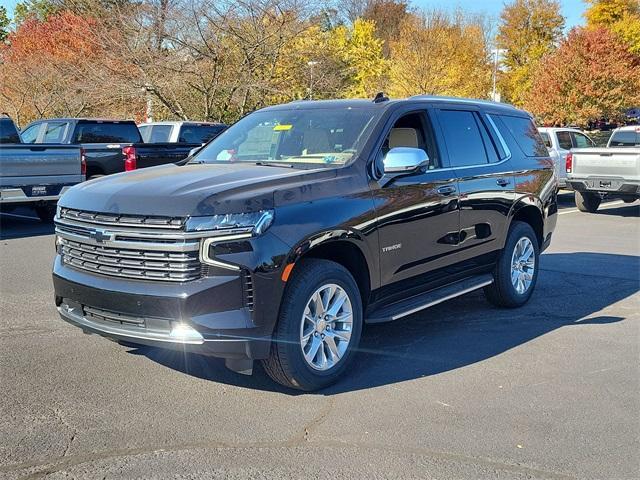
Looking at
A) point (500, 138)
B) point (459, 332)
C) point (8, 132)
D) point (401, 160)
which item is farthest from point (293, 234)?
point (8, 132)

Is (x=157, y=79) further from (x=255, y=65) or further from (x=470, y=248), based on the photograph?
(x=470, y=248)

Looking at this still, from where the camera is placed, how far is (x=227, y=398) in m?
4.39

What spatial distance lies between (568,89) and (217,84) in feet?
55.1

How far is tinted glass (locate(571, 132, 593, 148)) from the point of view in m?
18.1

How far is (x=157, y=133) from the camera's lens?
17047mm

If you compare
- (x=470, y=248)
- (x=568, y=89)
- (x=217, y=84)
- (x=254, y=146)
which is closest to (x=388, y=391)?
(x=470, y=248)

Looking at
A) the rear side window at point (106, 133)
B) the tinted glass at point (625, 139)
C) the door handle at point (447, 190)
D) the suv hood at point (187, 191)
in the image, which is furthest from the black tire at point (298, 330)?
the tinted glass at point (625, 139)

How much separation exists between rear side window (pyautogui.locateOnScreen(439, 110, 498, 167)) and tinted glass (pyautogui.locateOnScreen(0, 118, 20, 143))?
9.77 meters

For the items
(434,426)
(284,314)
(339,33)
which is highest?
(339,33)

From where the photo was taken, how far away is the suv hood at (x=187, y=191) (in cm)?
402

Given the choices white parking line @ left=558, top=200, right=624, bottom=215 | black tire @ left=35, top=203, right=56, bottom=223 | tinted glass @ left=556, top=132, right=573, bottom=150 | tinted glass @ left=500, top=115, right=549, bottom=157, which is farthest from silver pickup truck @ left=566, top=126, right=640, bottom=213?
black tire @ left=35, top=203, right=56, bottom=223

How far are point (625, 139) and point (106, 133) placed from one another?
40.1 ft

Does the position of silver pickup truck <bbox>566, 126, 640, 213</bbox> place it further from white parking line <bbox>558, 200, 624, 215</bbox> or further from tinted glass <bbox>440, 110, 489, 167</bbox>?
tinted glass <bbox>440, 110, 489, 167</bbox>

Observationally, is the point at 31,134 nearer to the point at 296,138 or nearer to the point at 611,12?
the point at 296,138
